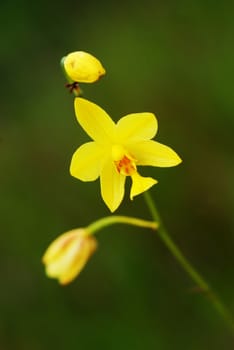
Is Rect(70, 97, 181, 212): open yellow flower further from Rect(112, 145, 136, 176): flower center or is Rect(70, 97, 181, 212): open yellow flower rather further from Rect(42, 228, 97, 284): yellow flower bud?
Rect(42, 228, 97, 284): yellow flower bud

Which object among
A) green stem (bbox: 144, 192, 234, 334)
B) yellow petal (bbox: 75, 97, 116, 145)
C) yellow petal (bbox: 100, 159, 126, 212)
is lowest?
green stem (bbox: 144, 192, 234, 334)

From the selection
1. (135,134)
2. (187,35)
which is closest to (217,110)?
(187,35)

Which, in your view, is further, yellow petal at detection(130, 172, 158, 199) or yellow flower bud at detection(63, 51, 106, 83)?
yellow petal at detection(130, 172, 158, 199)

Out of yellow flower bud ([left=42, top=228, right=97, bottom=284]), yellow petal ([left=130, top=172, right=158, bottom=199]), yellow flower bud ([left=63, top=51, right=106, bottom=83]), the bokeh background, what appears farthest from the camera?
the bokeh background

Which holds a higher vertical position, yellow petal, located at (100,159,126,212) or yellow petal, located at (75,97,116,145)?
yellow petal, located at (75,97,116,145)

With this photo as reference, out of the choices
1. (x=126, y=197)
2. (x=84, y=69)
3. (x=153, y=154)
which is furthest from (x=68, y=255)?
(x=126, y=197)

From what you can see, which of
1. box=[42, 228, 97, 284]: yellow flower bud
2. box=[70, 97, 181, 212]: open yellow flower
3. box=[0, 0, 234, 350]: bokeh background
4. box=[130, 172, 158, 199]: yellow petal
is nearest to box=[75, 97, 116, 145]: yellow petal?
box=[70, 97, 181, 212]: open yellow flower
